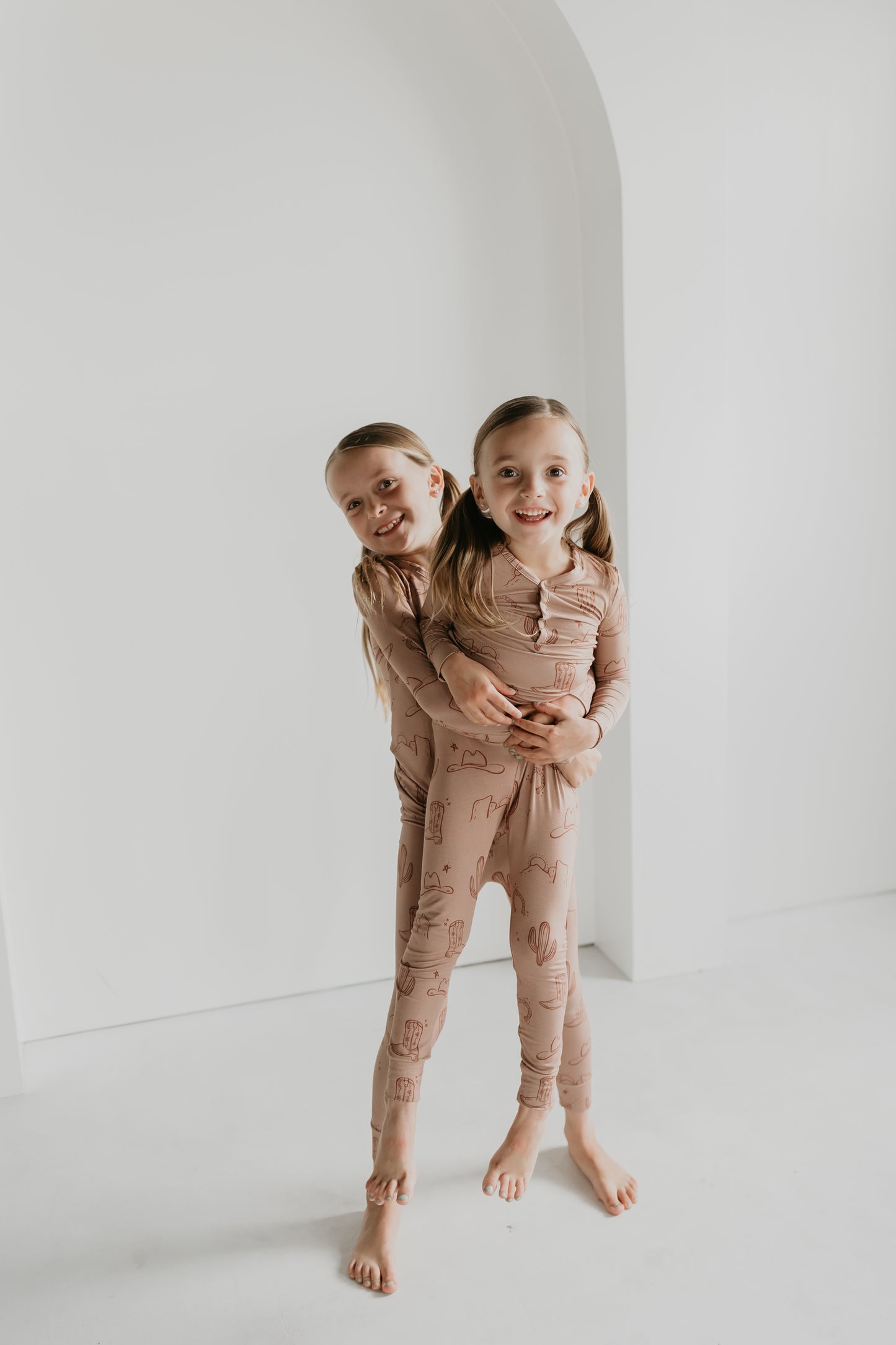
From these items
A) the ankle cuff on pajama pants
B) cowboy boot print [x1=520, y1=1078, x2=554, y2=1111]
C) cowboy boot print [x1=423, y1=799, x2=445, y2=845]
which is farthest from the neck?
the ankle cuff on pajama pants

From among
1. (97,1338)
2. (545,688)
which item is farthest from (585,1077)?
(97,1338)

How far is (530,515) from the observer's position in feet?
4.57

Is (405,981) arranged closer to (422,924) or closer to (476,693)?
(422,924)

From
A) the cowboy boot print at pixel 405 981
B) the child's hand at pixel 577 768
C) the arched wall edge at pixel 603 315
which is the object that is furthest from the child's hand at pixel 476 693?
the arched wall edge at pixel 603 315

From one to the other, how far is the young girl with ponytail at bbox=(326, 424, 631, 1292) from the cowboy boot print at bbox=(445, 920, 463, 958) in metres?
0.08

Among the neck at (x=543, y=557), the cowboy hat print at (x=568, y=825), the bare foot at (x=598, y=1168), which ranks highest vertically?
the neck at (x=543, y=557)

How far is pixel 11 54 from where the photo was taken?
2055 millimetres

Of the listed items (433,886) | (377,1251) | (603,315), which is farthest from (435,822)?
(603,315)

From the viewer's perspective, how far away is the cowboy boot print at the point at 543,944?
4.84 ft

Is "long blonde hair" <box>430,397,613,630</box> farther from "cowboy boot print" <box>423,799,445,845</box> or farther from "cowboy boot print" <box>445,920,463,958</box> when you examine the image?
"cowboy boot print" <box>445,920,463,958</box>

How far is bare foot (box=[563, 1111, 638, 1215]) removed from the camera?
1.71 m

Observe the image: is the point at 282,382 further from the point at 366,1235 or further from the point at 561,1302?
the point at 561,1302

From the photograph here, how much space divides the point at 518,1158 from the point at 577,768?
59 centimetres

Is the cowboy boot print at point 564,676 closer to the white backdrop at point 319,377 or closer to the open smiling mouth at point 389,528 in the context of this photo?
the open smiling mouth at point 389,528
